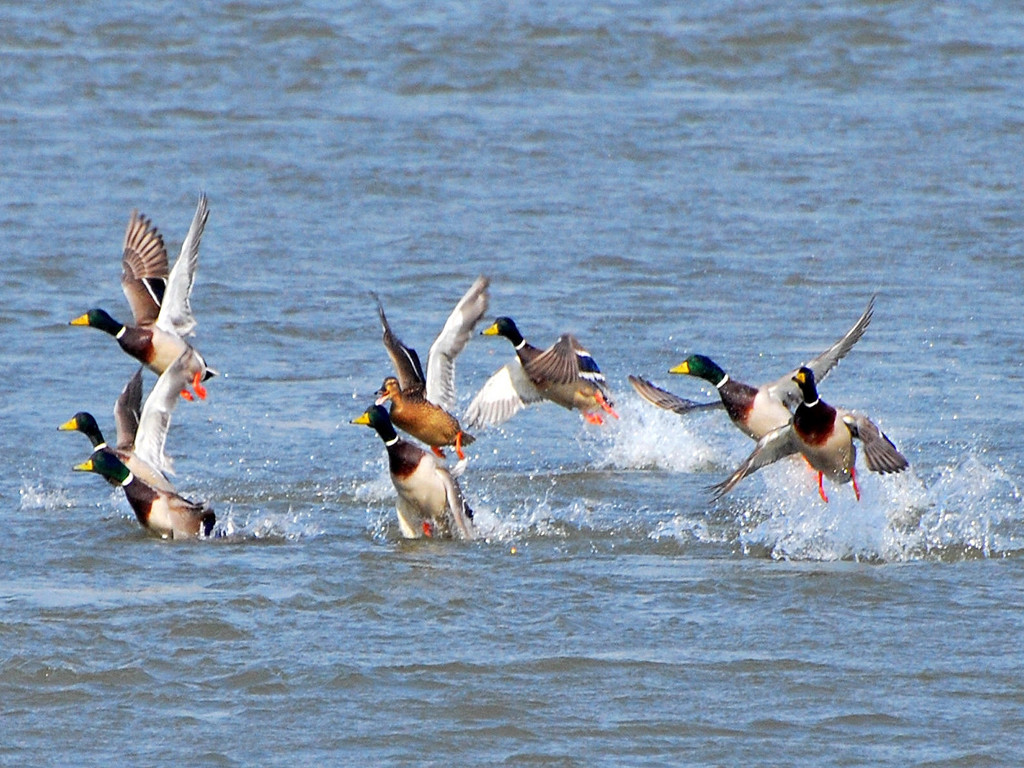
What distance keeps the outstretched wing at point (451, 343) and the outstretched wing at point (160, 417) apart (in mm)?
1221

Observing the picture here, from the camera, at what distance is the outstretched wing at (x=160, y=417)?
8.43m

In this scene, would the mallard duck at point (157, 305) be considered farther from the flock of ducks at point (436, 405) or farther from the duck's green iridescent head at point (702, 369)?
the duck's green iridescent head at point (702, 369)

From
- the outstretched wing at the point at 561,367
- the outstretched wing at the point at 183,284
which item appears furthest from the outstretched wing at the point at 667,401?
the outstretched wing at the point at 183,284

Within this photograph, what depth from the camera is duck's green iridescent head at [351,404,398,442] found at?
26.2 feet

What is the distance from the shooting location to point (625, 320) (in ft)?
37.7

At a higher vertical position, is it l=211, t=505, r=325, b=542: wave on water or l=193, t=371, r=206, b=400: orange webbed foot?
l=193, t=371, r=206, b=400: orange webbed foot

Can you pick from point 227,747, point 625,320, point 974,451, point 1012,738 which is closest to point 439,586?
point 227,747

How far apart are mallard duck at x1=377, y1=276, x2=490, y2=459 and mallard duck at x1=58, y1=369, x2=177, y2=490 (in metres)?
1.09

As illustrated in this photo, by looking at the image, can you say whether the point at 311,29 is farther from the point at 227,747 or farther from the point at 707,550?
the point at 227,747

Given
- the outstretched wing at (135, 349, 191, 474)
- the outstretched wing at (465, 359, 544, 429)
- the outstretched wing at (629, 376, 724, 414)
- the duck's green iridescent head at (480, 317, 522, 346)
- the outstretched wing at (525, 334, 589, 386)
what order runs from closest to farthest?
the outstretched wing at (135, 349, 191, 474), the outstretched wing at (629, 376, 724, 414), the outstretched wing at (525, 334, 589, 386), the outstretched wing at (465, 359, 544, 429), the duck's green iridescent head at (480, 317, 522, 346)

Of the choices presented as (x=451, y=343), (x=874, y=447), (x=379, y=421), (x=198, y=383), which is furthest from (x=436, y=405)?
(x=874, y=447)

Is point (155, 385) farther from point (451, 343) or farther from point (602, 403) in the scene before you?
point (602, 403)

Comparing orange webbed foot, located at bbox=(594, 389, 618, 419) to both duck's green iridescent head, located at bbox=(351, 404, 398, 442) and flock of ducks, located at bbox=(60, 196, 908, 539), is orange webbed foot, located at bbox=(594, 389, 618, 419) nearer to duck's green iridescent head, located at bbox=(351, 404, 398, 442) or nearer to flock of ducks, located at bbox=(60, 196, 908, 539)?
flock of ducks, located at bbox=(60, 196, 908, 539)

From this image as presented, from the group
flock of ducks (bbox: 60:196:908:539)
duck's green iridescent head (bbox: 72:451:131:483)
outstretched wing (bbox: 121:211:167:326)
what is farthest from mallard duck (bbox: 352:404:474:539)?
outstretched wing (bbox: 121:211:167:326)
